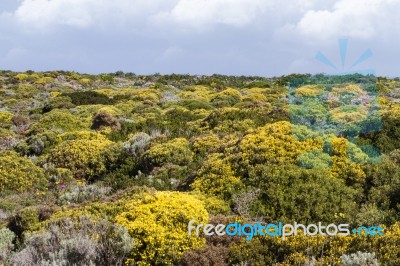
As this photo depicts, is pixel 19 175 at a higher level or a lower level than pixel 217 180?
lower

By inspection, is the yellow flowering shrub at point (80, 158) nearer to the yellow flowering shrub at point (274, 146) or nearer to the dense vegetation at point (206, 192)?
the dense vegetation at point (206, 192)

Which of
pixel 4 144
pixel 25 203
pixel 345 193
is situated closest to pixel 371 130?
pixel 345 193

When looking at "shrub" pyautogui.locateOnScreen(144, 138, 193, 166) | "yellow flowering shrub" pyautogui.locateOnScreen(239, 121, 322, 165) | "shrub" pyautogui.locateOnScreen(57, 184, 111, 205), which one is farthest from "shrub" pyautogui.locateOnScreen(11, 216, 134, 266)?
"shrub" pyautogui.locateOnScreen(144, 138, 193, 166)

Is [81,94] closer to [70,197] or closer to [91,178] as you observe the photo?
[91,178]

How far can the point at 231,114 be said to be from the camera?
16625mm

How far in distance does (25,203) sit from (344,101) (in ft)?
55.2

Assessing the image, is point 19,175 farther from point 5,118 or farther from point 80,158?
point 5,118

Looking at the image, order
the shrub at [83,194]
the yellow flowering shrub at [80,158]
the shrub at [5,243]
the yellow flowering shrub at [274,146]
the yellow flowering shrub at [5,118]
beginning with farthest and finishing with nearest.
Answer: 1. the yellow flowering shrub at [5,118]
2. the yellow flowering shrub at [80,158]
3. the shrub at [83,194]
4. the yellow flowering shrub at [274,146]
5. the shrub at [5,243]

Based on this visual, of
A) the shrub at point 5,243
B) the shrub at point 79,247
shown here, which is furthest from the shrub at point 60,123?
the shrub at point 79,247

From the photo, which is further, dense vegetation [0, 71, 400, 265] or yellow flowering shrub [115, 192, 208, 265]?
yellow flowering shrub [115, 192, 208, 265]

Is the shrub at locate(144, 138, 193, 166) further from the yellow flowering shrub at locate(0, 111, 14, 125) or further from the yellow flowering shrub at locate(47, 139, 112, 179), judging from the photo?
the yellow flowering shrub at locate(0, 111, 14, 125)

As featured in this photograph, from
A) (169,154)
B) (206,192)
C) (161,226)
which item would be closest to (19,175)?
(169,154)

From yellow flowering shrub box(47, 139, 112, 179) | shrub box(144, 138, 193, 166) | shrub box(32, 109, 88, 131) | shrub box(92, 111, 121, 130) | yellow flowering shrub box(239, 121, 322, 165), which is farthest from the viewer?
shrub box(32, 109, 88, 131)

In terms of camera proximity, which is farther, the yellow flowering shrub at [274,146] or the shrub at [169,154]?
the shrub at [169,154]
